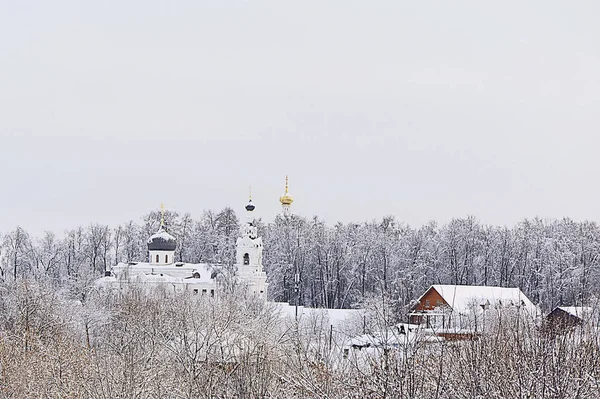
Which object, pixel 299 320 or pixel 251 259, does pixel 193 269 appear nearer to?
pixel 251 259

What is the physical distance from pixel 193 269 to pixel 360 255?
1247 centimetres

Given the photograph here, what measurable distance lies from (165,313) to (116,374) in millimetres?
19104

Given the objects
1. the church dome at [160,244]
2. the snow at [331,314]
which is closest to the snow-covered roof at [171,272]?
the church dome at [160,244]

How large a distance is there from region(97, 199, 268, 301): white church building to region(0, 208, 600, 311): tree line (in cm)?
321

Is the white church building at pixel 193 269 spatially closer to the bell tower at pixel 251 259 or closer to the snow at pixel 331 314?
the bell tower at pixel 251 259

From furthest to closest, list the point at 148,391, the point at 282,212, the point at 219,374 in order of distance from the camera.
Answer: the point at 282,212
the point at 219,374
the point at 148,391

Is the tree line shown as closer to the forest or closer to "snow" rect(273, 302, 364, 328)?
the forest

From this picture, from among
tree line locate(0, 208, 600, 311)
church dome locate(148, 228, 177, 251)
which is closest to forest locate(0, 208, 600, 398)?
tree line locate(0, 208, 600, 311)

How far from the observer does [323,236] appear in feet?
197

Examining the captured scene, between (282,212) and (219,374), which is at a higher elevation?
(282,212)

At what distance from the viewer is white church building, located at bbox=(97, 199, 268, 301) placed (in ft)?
175

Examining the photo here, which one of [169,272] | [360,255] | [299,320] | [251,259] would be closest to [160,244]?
[169,272]

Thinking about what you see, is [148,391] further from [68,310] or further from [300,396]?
[68,310]

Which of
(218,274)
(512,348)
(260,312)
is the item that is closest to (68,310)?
(260,312)
